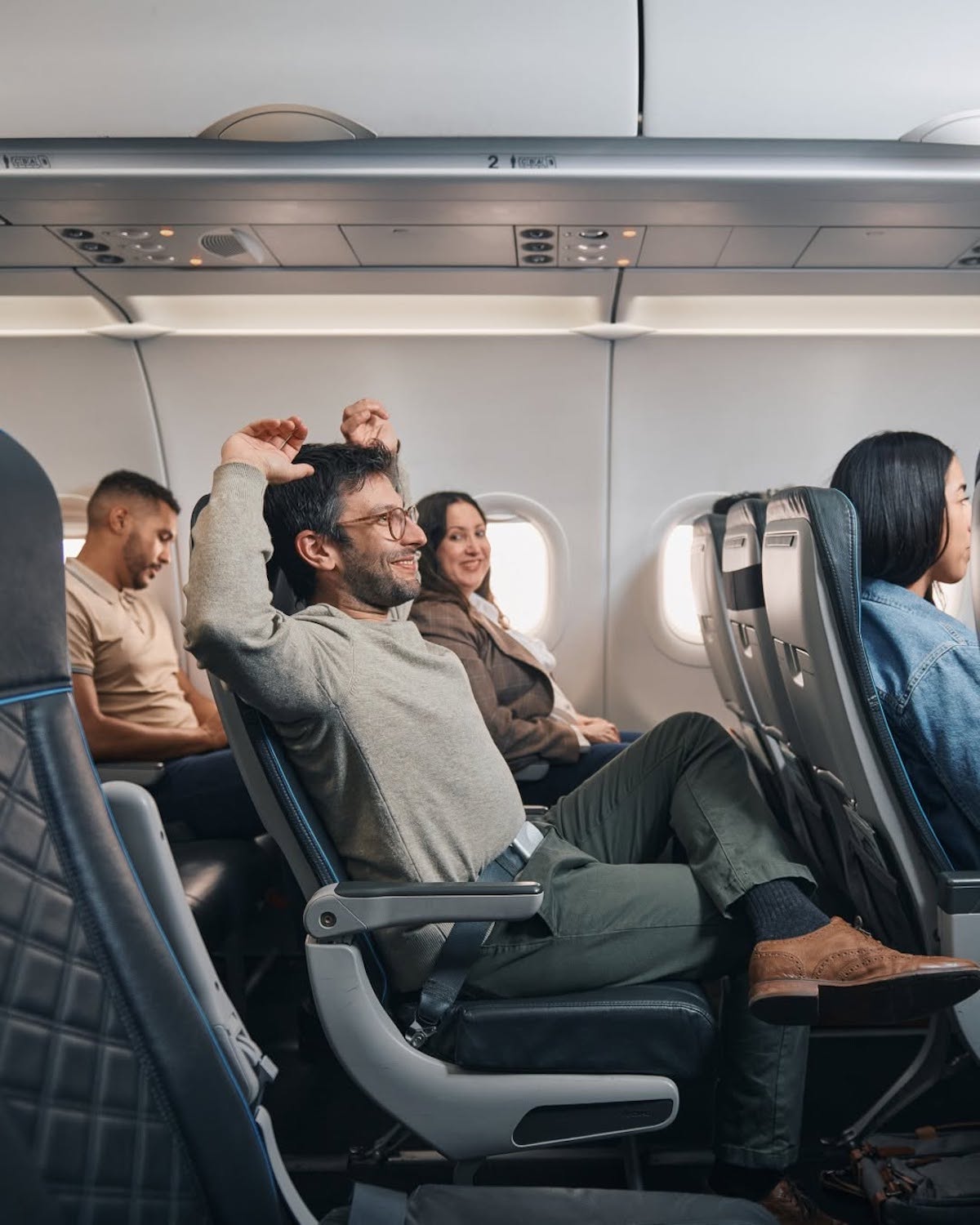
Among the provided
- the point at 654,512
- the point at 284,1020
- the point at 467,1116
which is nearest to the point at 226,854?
the point at 284,1020

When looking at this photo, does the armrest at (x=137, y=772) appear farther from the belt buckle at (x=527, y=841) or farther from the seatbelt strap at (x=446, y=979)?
the seatbelt strap at (x=446, y=979)

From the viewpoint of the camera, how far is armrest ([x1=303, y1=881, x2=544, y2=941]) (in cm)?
162

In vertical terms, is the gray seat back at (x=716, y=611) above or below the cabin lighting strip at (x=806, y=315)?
below

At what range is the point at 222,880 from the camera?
2832mm

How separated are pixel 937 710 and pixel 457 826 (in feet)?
2.85

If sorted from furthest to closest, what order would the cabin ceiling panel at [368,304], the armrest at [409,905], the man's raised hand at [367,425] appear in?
the cabin ceiling panel at [368,304]
the man's raised hand at [367,425]
the armrest at [409,905]

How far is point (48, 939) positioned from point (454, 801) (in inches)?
41.3

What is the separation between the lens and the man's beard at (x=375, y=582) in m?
2.11

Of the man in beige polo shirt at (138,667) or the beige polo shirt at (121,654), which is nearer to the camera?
the man in beige polo shirt at (138,667)

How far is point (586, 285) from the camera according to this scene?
405 cm

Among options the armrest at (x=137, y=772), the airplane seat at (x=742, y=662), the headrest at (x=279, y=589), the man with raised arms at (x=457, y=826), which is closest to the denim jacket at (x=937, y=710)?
the man with raised arms at (x=457, y=826)

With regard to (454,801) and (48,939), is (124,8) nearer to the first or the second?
(454,801)

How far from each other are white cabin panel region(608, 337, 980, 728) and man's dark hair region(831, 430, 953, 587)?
2.48 meters

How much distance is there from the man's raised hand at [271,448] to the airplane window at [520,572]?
2751 millimetres
